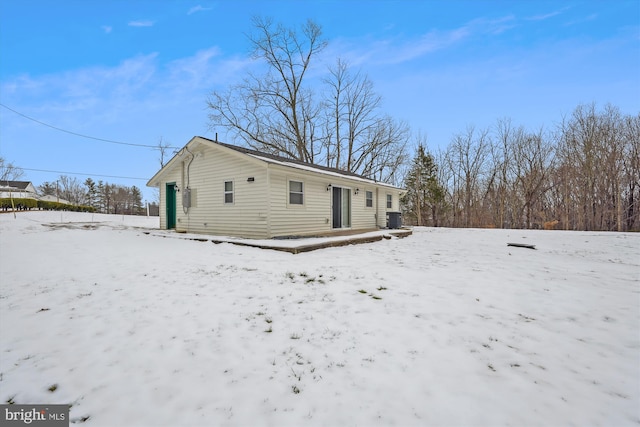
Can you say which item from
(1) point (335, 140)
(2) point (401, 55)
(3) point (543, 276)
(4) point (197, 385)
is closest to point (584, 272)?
(3) point (543, 276)

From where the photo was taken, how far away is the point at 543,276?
15.5ft

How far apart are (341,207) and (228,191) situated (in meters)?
4.78

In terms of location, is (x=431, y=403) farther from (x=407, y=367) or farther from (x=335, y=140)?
(x=335, y=140)

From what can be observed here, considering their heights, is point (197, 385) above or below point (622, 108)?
below

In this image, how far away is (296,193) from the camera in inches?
374

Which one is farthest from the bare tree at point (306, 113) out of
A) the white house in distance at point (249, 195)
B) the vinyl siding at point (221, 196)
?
the vinyl siding at point (221, 196)

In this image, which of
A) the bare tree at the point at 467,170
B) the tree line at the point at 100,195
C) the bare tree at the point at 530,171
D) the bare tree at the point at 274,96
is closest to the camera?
the bare tree at the point at 530,171

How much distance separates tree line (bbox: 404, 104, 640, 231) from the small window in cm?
1594

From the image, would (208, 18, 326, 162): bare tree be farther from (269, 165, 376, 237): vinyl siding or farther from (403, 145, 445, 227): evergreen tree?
(269, 165, 376, 237): vinyl siding

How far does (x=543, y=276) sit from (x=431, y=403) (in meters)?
4.42

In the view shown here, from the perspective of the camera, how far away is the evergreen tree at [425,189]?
70.6 feet

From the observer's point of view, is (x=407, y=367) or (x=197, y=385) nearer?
(x=197, y=385)

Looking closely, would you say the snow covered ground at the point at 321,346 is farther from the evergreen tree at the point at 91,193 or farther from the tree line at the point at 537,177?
the evergreen tree at the point at 91,193

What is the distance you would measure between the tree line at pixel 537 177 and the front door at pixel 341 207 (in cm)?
1108
